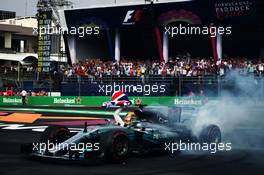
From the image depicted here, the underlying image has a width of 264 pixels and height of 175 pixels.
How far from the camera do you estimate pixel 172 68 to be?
3064cm

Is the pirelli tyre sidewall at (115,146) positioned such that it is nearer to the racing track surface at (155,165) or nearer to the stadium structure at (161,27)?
the racing track surface at (155,165)

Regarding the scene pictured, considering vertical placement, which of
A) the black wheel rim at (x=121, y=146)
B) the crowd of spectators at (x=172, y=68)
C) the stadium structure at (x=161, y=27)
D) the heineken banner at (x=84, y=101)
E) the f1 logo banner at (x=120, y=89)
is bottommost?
the black wheel rim at (x=121, y=146)

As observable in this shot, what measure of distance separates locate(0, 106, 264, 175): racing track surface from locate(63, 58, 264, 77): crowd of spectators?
13713 mm

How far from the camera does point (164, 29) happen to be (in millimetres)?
36688

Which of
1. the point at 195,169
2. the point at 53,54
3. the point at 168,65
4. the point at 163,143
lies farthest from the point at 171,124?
the point at 53,54

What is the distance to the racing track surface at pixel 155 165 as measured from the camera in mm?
9094

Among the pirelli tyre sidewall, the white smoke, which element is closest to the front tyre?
the white smoke

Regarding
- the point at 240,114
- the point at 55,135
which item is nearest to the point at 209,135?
the point at 240,114

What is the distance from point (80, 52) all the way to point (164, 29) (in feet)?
32.1

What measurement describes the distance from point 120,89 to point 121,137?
20.7m

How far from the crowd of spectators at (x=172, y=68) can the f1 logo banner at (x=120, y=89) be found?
908 mm

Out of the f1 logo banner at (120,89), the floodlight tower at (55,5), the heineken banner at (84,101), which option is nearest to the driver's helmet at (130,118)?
the heineken banner at (84,101)

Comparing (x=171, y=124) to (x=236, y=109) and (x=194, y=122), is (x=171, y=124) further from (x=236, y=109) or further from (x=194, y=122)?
(x=236, y=109)

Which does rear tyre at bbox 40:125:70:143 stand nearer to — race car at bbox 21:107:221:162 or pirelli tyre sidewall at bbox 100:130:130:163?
race car at bbox 21:107:221:162
